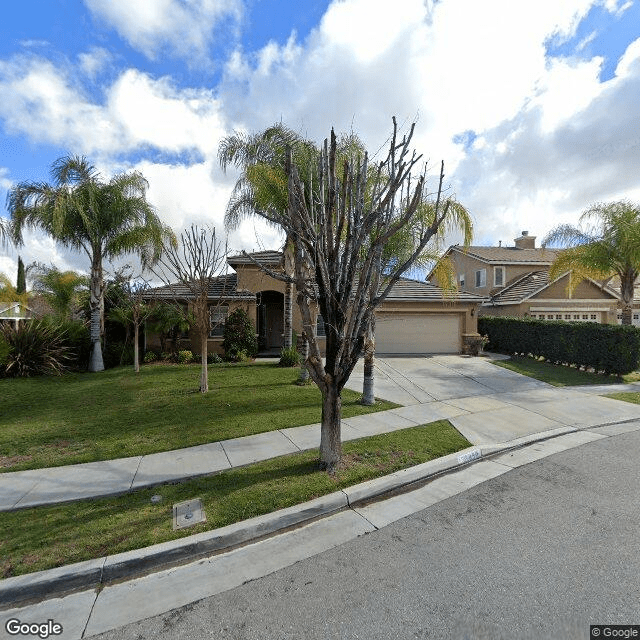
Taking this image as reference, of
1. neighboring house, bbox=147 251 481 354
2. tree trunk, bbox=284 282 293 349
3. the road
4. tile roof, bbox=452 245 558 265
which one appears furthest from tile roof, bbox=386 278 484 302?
the road

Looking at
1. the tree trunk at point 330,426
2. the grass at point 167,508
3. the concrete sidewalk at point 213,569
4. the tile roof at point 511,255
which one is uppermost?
the tile roof at point 511,255

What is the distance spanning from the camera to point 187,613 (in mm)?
2627

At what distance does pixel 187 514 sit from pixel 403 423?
4500 millimetres

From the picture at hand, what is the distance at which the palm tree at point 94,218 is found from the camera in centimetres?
1172

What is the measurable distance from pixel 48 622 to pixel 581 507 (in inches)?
208

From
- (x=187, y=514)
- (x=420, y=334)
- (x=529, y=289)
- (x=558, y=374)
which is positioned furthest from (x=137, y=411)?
(x=529, y=289)

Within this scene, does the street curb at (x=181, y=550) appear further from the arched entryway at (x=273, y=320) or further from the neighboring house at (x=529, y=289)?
the neighboring house at (x=529, y=289)

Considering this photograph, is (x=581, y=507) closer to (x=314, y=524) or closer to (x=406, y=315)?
(x=314, y=524)

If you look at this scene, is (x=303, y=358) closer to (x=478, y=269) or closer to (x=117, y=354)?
(x=117, y=354)

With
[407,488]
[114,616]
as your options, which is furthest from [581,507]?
[114,616]

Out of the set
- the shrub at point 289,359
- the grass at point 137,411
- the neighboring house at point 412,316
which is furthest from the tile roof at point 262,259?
the grass at point 137,411

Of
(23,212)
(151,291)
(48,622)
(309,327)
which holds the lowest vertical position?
(48,622)

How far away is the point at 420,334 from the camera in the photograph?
17.3m

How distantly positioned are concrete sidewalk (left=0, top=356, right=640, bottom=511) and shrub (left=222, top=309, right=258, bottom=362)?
5.09 metres
